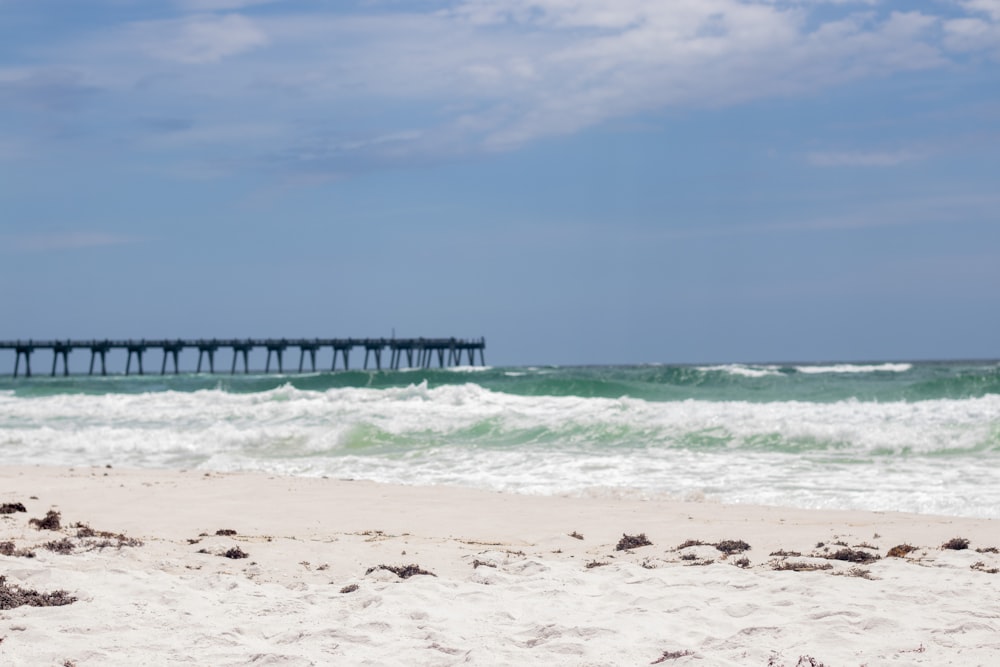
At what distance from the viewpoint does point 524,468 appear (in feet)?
44.9

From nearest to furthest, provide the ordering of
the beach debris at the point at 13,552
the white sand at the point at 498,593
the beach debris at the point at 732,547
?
1. the white sand at the point at 498,593
2. the beach debris at the point at 13,552
3. the beach debris at the point at 732,547

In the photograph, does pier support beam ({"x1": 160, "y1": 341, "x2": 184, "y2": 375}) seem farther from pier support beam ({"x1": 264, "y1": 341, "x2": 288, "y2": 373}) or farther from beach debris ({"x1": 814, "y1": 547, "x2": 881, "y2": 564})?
beach debris ({"x1": 814, "y1": 547, "x2": 881, "y2": 564})

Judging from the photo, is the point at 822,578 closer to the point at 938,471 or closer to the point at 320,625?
the point at 320,625

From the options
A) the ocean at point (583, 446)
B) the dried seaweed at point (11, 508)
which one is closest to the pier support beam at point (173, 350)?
the ocean at point (583, 446)

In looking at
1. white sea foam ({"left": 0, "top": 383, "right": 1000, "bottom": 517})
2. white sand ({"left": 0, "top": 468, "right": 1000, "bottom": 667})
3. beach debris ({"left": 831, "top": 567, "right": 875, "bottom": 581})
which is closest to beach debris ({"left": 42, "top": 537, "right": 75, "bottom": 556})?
white sand ({"left": 0, "top": 468, "right": 1000, "bottom": 667})

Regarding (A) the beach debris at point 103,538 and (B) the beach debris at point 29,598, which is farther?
(A) the beach debris at point 103,538

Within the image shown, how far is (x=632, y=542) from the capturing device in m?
7.82

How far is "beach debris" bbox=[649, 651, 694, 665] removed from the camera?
15.0 ft

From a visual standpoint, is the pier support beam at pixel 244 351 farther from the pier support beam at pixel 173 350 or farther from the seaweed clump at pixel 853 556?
the seaweed clump at pixel 853 556

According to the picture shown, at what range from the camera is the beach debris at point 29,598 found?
17.6 ft

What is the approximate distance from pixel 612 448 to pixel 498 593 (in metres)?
10.5

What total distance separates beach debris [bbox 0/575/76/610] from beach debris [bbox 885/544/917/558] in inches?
211

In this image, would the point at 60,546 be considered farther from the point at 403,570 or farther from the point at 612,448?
the point at 612,448

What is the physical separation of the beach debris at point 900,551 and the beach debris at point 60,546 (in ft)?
18.9
